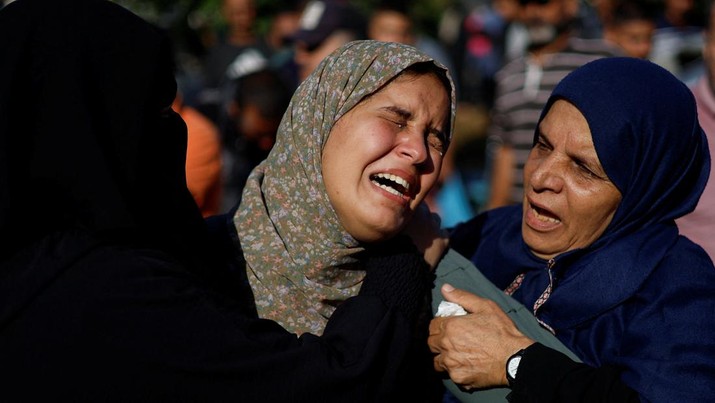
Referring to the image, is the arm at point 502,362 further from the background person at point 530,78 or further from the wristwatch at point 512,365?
the background person at point 530,78

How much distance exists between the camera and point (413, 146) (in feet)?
8.64

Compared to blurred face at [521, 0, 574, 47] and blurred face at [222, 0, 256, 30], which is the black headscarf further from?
blurred face at [222, 0, 256, 30]

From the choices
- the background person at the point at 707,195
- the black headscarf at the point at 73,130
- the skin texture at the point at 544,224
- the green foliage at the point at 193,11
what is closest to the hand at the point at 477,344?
the skin texture at the point at 544,224

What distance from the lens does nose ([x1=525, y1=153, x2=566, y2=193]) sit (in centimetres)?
283

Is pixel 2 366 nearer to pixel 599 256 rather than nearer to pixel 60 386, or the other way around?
pixel 60 386

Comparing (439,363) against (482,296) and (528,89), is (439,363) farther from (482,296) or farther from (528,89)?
(528,89)

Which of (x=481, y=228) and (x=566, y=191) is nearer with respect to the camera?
(x=566, y=191)

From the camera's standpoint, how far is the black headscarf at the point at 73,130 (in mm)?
2010

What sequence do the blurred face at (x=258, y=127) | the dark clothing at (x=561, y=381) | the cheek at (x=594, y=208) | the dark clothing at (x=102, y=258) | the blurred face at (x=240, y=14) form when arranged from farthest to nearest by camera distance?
1. the blurred face at (x=240, y=14)
2. the blurred face at (x=258, y=127)
3. the cheek at (x=594, y=208)
4. the dark clothing at (x=561, y=381)
5. the dark clothing at (x=102, y=258)

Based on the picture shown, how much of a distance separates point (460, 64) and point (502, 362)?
877 cm

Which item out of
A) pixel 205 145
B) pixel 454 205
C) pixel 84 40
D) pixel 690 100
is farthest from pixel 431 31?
pixel 84 40

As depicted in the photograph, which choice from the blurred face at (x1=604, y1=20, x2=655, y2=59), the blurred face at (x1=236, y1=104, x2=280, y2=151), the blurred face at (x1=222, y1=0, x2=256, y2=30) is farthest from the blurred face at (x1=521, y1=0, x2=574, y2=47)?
the blurred face at (x1=222, y1=0, x2=256, y2=30)

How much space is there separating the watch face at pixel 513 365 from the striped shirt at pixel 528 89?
3259 mm

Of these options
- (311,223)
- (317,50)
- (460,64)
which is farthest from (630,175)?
(460,64)
